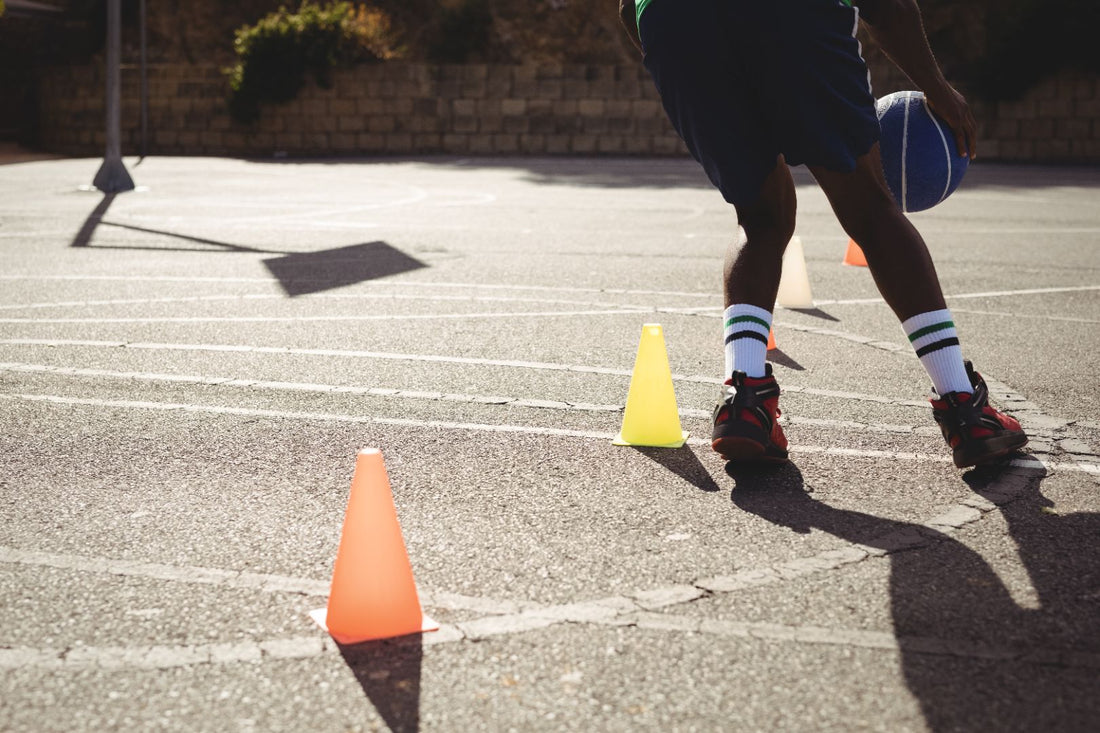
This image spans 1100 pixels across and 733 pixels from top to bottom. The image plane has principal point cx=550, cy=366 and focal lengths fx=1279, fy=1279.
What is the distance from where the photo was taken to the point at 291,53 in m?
29.2

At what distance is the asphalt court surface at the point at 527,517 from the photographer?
242cm

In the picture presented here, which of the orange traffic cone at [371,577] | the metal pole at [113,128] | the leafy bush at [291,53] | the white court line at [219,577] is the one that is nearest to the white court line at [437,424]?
the white court line at [219,577]

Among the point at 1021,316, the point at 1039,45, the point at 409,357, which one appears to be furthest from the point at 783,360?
the point at 1039,45

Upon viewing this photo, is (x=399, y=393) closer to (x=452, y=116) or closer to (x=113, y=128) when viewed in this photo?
(x=113, y=128)

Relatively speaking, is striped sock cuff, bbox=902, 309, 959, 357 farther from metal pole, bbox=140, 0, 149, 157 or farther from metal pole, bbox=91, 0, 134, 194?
metal pole, bbox=140, 0, 149, 157

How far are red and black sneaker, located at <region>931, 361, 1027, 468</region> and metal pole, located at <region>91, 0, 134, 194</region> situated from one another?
1499 cm

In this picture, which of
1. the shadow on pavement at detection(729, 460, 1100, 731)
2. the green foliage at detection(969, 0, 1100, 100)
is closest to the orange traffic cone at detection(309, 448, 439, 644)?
the shadow on pavement at detection(729, 460, 1100, 731)

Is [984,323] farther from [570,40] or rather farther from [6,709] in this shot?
[570,40]

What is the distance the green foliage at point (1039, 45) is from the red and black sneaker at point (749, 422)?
2397cm

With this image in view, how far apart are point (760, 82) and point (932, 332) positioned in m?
0.93

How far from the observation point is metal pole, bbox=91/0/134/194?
17.0 meters

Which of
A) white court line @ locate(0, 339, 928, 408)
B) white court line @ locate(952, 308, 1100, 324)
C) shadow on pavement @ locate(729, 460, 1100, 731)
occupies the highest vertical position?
shadow on pavement @ locate(729, 460, 1100, 731)

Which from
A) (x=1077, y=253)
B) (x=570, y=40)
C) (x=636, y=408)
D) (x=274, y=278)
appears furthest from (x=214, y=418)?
(x=570, y=40)

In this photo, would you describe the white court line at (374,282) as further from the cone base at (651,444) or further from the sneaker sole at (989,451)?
the sneaker sole at (989,451)
